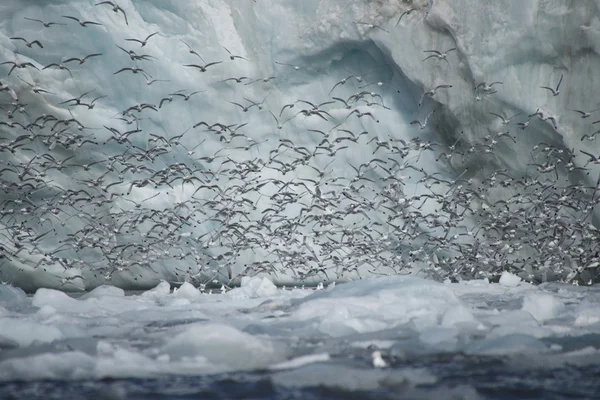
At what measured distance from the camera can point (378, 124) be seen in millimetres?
16438

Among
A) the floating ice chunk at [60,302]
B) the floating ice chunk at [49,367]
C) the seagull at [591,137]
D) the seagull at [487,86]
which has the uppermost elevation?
the seagull at [487,86]

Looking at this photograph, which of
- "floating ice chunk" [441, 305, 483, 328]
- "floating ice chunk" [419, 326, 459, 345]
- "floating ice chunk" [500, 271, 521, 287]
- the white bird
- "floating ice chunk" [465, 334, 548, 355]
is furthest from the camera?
"floating ice chunk" [500, 271, 521, 287]

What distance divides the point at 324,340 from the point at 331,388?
174cm

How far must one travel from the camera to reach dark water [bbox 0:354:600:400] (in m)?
3.86

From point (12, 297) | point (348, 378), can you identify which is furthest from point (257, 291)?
point (348, 378)

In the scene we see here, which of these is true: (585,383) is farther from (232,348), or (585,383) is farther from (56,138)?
(56,138)

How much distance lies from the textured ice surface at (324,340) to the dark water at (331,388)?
0.19 ft

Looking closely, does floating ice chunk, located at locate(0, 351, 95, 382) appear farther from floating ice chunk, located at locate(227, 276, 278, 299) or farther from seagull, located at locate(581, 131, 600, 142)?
seagull, located at locate(581, 131, 600, 142)

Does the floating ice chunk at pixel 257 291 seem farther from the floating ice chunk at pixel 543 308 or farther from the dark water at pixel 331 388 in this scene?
the dark water at pixel 331 388

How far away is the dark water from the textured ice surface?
6 centimetres

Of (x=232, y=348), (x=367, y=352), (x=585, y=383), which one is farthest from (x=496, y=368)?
(x=232, y=348)

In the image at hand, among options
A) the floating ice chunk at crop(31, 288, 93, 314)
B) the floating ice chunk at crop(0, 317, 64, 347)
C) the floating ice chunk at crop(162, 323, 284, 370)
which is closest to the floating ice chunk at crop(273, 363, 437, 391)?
the floating ice chunk at crop(162, 323, 284, 370)

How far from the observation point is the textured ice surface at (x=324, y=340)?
14.5 feet

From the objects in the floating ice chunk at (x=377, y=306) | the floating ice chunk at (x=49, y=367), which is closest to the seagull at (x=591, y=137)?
the floating ice chunk at (x=377, y=306)
